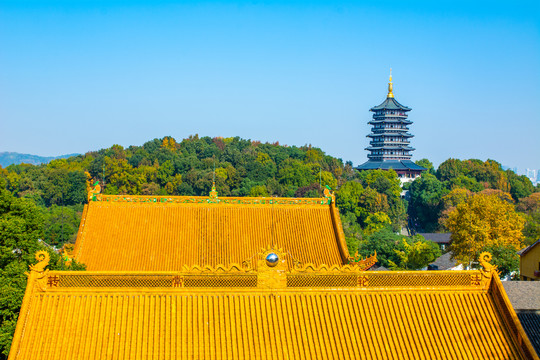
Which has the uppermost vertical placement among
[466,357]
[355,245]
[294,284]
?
[294,284]

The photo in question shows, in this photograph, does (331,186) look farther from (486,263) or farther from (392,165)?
(486,263)

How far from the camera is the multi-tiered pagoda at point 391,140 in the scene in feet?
361

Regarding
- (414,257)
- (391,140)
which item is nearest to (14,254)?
(414,257)

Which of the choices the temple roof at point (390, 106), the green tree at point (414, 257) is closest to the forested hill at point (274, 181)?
the temple roof at point (390, 106)

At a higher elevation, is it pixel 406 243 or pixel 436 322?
pixel 436 322

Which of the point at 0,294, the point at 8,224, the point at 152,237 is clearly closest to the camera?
the point at 0,294

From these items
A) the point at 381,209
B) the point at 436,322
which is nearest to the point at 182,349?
the point at 436,322

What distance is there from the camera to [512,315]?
1271 cm

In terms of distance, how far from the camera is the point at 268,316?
12.8 metres

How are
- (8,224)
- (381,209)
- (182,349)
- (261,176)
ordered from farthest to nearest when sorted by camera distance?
(261,176)
(381,209)
(8,224)
(182,349)

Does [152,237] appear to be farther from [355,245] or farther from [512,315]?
[355,245]

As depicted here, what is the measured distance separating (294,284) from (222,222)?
38.4ft

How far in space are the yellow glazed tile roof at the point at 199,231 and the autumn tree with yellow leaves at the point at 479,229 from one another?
799 inches

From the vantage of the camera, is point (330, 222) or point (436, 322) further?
point (330, 222)
